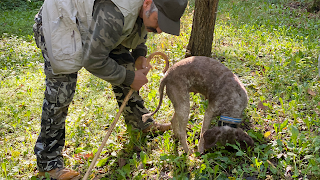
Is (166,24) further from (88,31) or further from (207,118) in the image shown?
(207,118)

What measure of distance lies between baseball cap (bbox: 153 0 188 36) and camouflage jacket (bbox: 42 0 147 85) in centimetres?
24

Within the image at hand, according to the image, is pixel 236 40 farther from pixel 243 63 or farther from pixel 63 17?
pixel 63 17

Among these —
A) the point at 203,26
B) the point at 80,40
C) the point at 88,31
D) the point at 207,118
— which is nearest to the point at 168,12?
the point at 88,31

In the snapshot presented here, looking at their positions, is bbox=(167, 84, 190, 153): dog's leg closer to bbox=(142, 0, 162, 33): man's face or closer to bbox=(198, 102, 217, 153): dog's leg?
bbox=(198, 102, 217, 153): dog's leg

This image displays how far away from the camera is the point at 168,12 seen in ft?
7.89

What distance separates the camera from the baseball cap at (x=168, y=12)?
2372mm

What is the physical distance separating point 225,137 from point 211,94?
519mm

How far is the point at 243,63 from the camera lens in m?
5.03

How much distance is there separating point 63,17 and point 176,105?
5.17 feet

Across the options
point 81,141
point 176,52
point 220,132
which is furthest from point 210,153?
point 176,52

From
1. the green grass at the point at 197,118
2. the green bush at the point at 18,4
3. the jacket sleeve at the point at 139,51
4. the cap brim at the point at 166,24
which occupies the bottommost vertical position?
the green grass at the point at 197,118

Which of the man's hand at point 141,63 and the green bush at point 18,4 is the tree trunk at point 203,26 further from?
the green bush at point 18,4

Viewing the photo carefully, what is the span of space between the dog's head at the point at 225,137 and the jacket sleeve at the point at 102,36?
1.30 metres

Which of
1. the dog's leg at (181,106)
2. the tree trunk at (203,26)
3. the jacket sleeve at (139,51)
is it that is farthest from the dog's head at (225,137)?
the tree trunk at (203,26)
